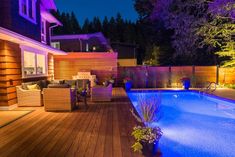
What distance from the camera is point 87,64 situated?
13.9 meters

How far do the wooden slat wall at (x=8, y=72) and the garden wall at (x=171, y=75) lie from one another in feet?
26.0

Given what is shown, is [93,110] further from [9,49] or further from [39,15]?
[39,15]

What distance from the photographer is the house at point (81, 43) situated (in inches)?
669

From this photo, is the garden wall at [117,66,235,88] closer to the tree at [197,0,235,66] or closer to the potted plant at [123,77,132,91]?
the potted plant at [123,77,132,91]

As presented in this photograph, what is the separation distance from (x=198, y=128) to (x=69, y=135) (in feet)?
12.0

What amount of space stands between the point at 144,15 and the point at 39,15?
1221 centimetres

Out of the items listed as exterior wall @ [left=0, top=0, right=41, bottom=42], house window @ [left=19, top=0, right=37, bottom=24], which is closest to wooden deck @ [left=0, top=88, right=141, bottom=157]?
exterior wall @ [left=0, top=0, right=41, bottom=42]

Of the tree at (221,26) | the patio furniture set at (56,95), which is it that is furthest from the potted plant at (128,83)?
the tree at (221,26)

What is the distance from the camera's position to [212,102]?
32.9 feet

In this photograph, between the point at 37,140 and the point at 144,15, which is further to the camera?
the point at 144,15

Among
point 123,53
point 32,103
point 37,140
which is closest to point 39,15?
point 32,103

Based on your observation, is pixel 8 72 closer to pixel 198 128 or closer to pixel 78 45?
pixel 198 128

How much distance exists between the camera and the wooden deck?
3.44m

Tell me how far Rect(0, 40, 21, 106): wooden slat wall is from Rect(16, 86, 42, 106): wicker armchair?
18cm
